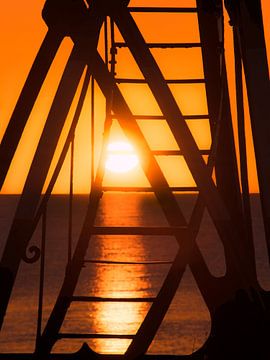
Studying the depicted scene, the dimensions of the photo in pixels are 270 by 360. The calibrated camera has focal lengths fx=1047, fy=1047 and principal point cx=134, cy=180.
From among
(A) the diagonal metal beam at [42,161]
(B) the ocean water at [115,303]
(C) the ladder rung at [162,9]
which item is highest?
(B) the ocean water at [115,303]

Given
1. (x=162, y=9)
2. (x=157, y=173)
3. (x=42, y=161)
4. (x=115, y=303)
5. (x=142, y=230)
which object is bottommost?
(x=42, y=161)

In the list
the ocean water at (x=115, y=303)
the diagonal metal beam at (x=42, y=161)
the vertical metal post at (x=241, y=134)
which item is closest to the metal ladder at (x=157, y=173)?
the diagonal metal beam at (x=42, y=161)

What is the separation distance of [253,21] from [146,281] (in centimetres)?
7904

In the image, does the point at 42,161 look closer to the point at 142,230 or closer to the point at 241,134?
the point at 142,230

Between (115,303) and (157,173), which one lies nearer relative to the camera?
(157,173)

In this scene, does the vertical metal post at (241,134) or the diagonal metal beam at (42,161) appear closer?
the diagonal metal beam at (42,161)

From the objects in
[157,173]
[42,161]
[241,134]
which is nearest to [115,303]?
[157,173]

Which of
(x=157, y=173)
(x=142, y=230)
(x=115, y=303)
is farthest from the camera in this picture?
(x=115, y=303)

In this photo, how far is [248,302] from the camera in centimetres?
676

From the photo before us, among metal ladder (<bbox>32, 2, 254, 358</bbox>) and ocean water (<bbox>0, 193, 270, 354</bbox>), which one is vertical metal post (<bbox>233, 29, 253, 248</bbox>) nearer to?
metal ladder (<bbox>32, 2, 254, 358</bbox>)

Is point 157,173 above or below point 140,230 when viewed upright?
above

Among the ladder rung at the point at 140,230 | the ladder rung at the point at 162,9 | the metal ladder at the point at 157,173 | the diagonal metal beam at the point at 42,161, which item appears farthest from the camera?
the ladder rung at the point at 162,9

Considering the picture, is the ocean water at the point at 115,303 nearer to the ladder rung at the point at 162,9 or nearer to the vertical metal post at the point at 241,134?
the ladder rung at the point at 162,9

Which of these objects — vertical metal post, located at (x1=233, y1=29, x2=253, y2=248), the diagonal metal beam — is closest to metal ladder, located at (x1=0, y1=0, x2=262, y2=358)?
Result: the diagonal metal beam
